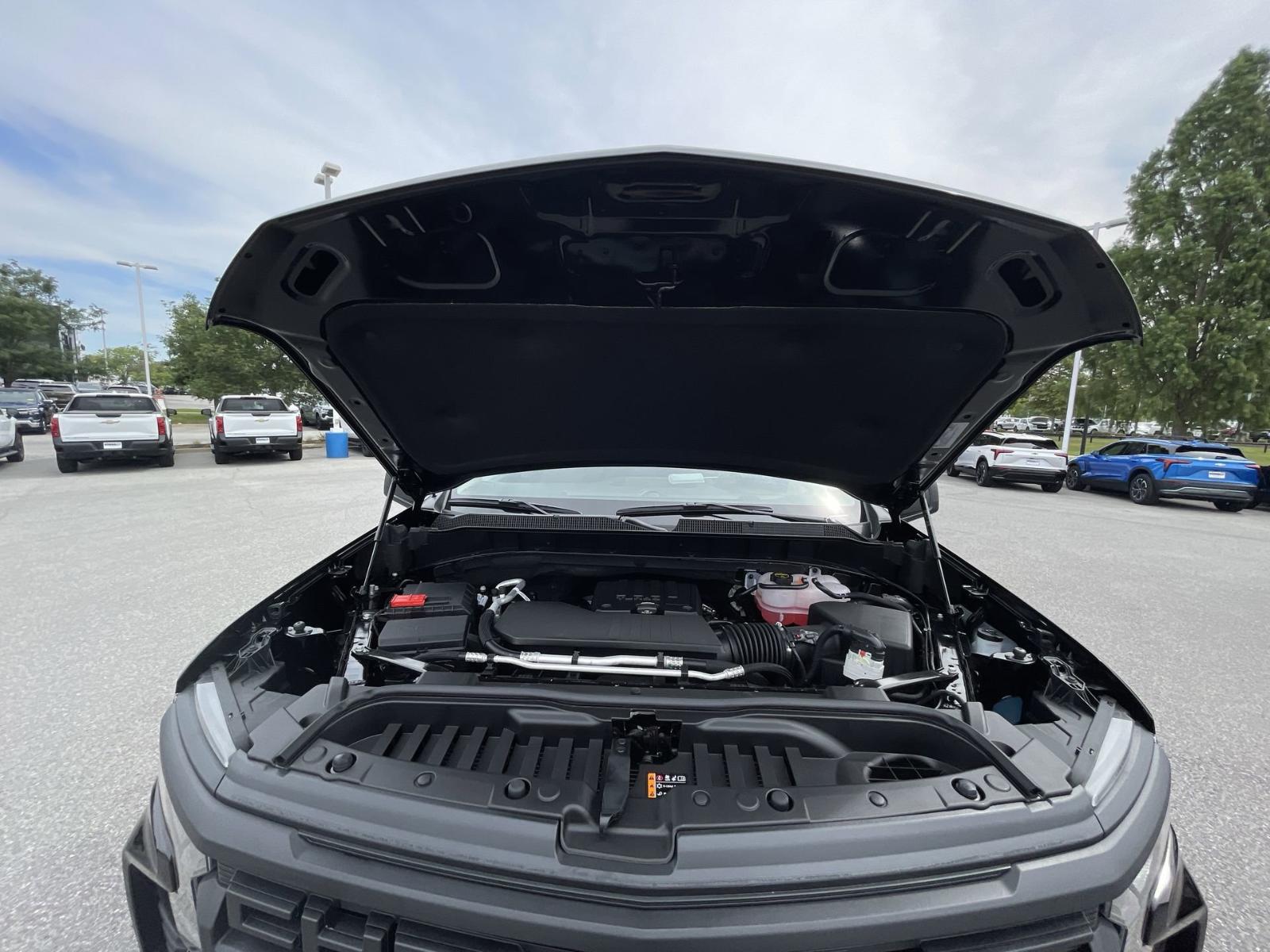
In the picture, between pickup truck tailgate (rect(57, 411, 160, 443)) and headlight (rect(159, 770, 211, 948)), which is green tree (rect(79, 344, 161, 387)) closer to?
pickup truck tailgate (rect(57, 411, 160, 443))

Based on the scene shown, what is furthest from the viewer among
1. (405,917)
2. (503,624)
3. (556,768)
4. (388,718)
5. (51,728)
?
(51,728)

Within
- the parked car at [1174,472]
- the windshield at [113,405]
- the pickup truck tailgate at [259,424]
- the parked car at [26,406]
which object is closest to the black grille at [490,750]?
the parked car at [1174,472]

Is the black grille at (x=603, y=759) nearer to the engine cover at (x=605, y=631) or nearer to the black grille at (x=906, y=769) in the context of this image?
the black grille at (x=906, y=769)

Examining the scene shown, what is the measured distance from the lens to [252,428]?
523 inches

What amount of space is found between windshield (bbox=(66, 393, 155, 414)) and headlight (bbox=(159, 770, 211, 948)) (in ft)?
44.9

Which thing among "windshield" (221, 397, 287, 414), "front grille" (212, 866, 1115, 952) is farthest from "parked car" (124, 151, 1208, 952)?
"windshield" (221, 397, 287, 414)

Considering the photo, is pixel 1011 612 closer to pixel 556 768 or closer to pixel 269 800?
pixel 556 768

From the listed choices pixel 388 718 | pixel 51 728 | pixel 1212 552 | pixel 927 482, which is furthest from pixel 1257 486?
pixel 51 728

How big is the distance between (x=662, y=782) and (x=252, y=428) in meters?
15.1

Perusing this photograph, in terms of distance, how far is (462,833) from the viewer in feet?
3.31

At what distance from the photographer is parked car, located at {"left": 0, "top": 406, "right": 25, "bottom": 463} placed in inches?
456

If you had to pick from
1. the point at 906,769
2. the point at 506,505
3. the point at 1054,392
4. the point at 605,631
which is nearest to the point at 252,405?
the point at 506,505

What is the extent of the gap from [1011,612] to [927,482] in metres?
0.57

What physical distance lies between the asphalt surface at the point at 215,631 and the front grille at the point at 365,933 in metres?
1.11
